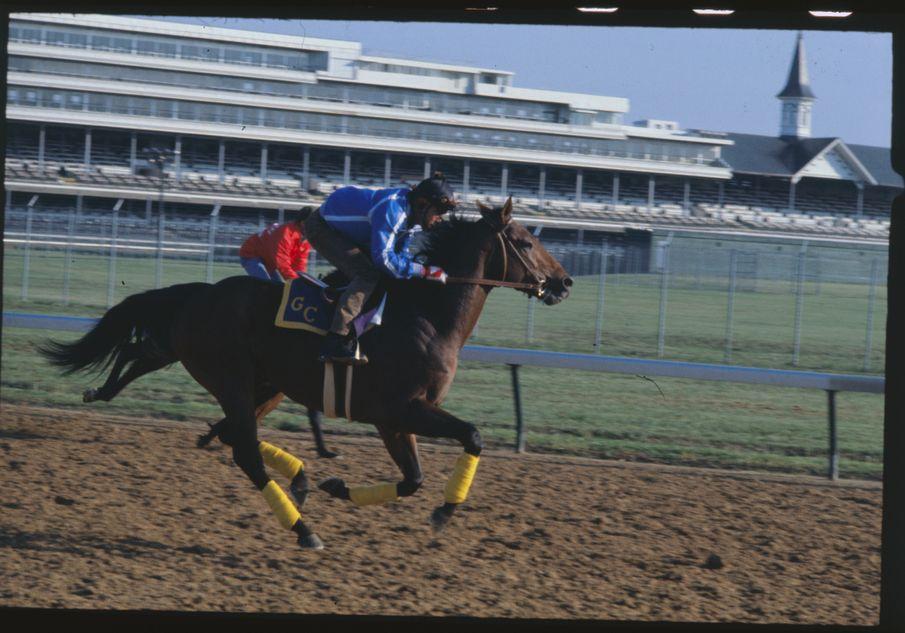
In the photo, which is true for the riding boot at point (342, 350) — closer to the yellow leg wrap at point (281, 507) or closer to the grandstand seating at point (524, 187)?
the yellow leg wrap at point (281, 507)

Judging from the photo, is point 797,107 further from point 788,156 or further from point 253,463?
point 253,463

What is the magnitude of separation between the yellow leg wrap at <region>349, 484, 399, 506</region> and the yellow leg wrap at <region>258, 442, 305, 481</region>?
0.39 meters

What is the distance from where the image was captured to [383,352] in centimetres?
602

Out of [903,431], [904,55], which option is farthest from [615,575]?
[904,55]

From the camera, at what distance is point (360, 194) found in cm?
620

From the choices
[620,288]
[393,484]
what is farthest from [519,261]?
[620,288]

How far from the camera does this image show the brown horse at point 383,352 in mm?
5922

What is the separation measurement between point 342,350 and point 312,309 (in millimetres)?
334

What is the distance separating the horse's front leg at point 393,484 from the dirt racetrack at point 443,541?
0.87ft

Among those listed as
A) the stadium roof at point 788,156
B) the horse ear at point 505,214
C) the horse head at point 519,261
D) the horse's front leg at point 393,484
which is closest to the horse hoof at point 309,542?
the horse's front leg at point 393,484

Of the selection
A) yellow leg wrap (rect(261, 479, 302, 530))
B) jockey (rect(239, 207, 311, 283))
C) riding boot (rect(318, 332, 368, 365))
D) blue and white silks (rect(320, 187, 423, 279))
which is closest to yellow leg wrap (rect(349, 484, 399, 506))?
yellow leg wrap (rect(261, 479, 302, 530))

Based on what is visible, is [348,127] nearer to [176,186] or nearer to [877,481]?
Answer: [176,186]

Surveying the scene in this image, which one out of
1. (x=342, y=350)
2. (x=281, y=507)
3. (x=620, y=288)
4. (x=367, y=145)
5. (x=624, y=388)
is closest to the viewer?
(x=281, y=507)

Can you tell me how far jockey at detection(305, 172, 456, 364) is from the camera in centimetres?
592
